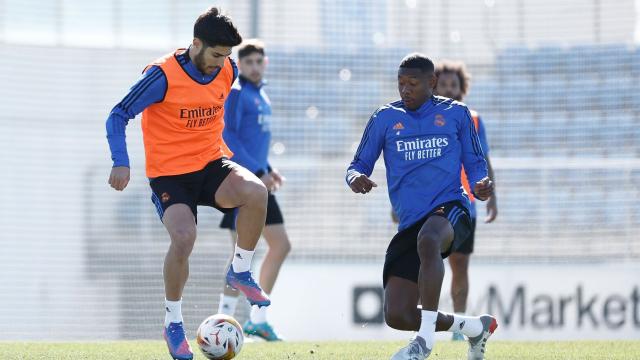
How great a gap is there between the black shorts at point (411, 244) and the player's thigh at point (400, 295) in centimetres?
3

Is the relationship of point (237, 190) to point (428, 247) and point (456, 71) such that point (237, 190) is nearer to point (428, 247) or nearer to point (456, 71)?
point (428, 247)

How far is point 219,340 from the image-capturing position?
618 centimetres

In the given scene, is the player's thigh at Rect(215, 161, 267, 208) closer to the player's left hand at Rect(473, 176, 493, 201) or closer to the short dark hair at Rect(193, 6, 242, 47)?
the short dark hair at Rect(193, 6, 242, 47)

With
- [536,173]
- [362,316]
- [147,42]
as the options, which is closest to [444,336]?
[362,316]

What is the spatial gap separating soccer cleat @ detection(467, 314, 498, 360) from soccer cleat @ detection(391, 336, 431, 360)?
26.9 inches

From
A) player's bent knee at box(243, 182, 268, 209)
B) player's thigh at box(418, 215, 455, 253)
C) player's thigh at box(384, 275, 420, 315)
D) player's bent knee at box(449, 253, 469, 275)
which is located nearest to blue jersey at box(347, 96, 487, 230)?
player's thigh at box(418, 215, 455, 253)

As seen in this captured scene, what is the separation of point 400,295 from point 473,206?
261 cm

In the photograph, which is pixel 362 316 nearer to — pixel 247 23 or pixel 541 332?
pixel 541 332

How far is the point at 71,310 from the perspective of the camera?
12734 millimetres

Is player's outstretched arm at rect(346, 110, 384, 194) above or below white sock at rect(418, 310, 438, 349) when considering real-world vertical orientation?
above

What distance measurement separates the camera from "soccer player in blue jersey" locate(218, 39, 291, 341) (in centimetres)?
921

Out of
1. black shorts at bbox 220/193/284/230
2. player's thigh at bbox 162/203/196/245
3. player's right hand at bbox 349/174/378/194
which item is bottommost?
black shorts at bbox 220/193/284/230

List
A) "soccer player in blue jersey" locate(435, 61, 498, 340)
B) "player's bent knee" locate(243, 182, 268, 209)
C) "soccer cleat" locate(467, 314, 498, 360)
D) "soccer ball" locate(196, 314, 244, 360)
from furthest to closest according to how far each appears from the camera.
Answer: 1. "soccer player in blue jersey" locate(435, 61, 498, 340)
2. "player's bent knee" locate(243, 182, 268, 209)
3. "soccer cleat" locate(467, 314, 498, 360)
4. "soccer ball" locate(196, 314, 244, 360)

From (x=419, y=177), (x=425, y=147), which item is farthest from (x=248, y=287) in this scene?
(x=425, y=147)
